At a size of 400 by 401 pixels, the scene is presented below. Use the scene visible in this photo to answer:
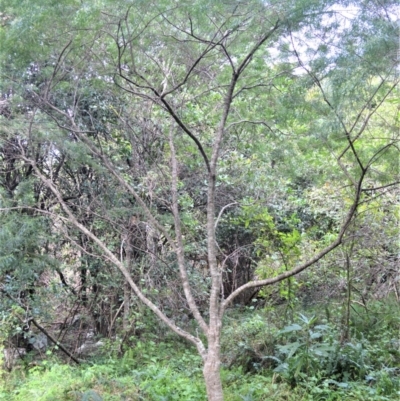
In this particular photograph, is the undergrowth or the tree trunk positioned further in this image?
the undergrowth

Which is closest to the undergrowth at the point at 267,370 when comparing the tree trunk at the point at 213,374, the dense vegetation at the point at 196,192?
the dense vegetation at the point at 196,192

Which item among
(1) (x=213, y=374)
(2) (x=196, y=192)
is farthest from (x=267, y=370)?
(2) (x=196, y=192)

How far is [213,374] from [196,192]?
3.02m

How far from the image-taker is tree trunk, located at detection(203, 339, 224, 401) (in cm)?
255

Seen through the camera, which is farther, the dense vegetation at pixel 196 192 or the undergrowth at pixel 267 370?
the undergrowth at pixel 267 370

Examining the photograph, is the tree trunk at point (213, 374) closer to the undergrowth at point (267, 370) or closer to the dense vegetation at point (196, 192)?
the dense vegetation at point (196, 192)

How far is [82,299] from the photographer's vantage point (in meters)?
5.12

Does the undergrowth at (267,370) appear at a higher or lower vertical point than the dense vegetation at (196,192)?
lower

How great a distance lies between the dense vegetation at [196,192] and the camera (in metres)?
2.65

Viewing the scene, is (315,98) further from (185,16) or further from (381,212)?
(381,212)

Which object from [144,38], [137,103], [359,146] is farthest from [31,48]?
[359,146]

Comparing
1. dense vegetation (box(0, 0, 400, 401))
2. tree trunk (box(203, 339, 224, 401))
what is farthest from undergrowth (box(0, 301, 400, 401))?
tree trunk (box(203, 339, 224, 401))

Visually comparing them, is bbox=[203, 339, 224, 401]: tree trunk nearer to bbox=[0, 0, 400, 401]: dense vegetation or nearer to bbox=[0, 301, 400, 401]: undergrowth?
bbox=[0, 0, 400, 401]: dense vegetation

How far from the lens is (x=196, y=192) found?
5.32 meters
